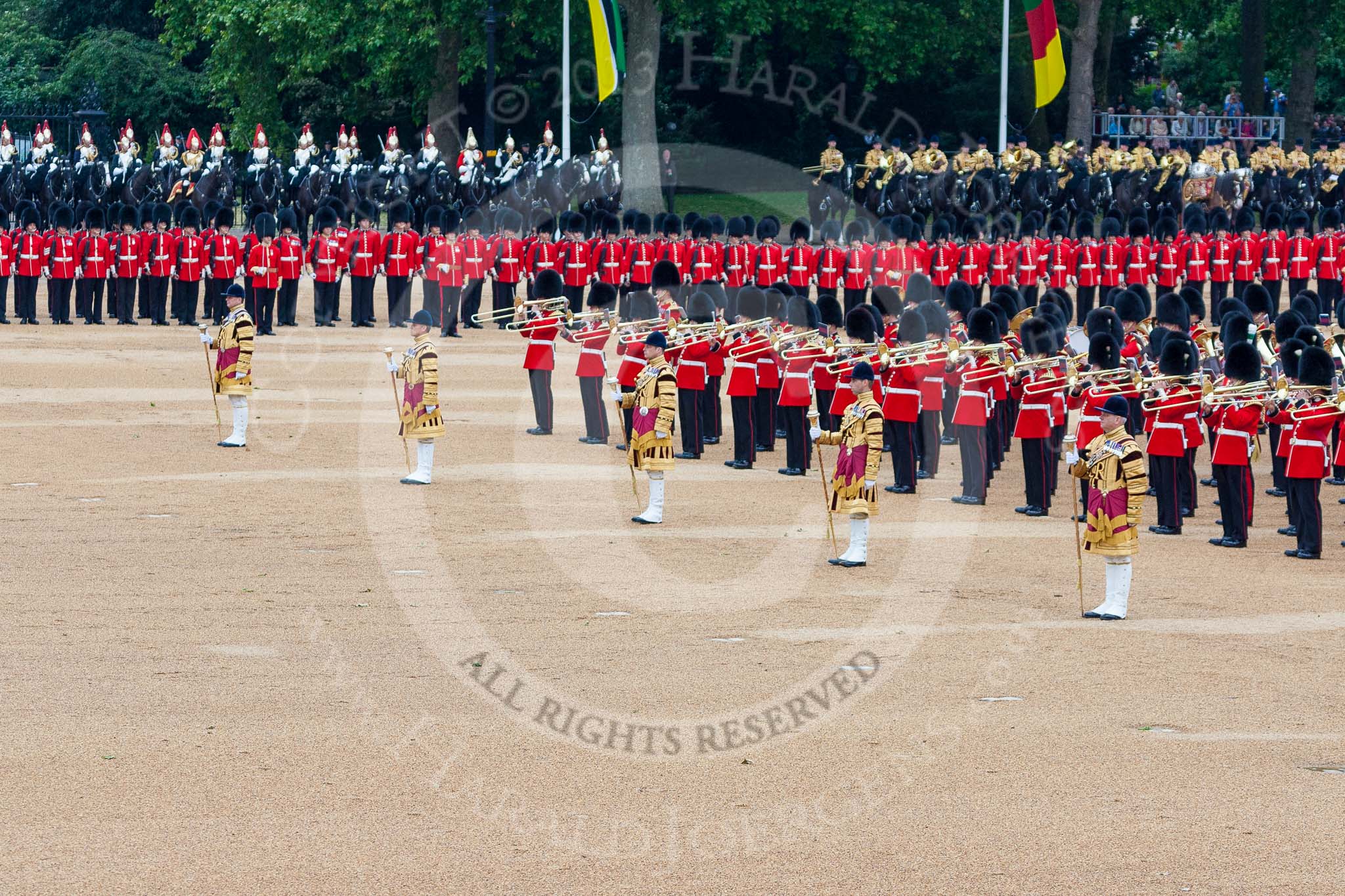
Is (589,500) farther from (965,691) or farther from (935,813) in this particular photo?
(935,813)

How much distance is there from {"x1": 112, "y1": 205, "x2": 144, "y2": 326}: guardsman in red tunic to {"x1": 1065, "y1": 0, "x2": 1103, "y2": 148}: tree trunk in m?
17.6

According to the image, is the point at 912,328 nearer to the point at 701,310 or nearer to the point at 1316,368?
the point at 701,310

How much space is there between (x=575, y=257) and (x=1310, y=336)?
10.4 m

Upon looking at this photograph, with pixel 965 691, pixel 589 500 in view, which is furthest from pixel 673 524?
pixel 965 691

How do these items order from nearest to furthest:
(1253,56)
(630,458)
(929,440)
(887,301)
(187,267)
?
1. (630,458)
2. (929,440)
3. (887,301)
4. (187,267)
5. (1253,56)

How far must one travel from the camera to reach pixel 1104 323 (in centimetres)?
1498

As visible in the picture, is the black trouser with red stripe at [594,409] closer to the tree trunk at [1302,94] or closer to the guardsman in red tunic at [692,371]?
the guardsman in red tunic at [692,371]

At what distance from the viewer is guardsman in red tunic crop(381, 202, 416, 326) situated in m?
22.9

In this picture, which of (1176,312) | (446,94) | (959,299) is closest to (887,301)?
(959,299)

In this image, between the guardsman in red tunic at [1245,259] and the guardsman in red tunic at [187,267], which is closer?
the guardsman in red tunic at [187,267]

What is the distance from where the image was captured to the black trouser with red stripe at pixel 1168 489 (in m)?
13.1

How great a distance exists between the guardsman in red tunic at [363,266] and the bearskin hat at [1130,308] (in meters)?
9.66

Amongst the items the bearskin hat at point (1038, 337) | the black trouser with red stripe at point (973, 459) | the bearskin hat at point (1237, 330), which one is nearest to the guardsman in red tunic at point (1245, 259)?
the bearskin hat at point (1237, 330)

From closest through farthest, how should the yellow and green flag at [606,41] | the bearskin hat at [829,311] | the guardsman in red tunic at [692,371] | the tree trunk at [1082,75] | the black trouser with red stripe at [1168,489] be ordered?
the black trouser with red stripe at [1168,489] < the guardsman in red tunic at [692,371] < the bearskin hat at [829,311] < the yellow and green flag at [606,41] < the tree trunk at [1082,75]
